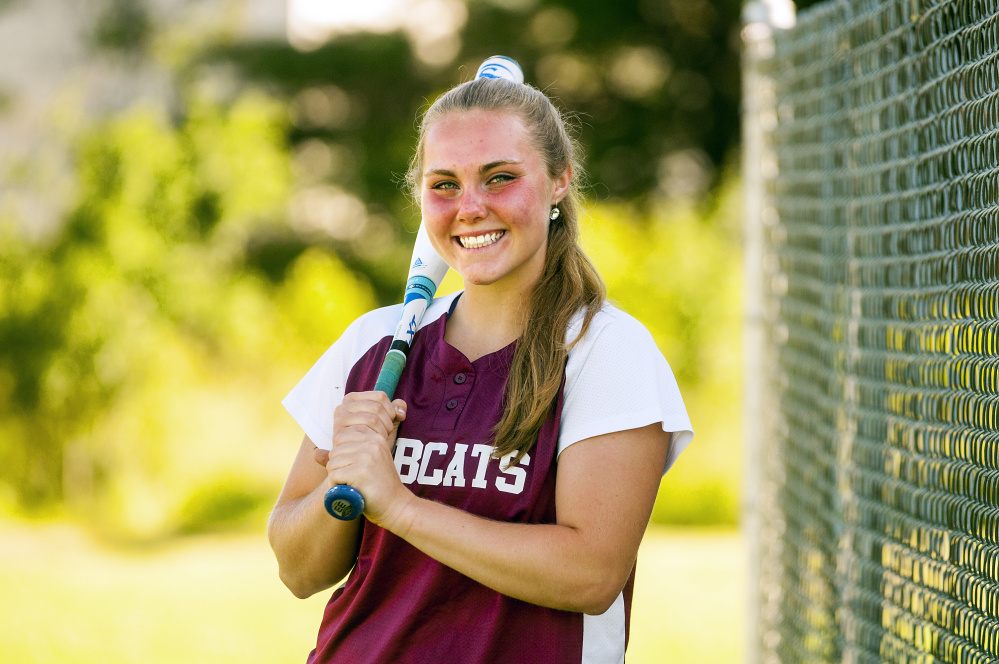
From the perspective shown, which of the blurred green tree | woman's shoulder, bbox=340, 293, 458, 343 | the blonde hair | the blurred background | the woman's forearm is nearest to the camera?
the woman's forearm

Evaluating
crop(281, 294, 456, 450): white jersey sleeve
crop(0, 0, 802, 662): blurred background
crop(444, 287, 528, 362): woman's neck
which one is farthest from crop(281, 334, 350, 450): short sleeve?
crop(0, 0, 802, 662): blurred background

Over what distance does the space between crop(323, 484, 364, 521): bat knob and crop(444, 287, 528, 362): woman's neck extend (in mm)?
407

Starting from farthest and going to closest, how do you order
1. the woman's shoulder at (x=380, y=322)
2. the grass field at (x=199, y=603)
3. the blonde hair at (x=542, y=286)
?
the grass field at (x=199, y=603) < the woman's shoulder at (x=380, y=322) < the blonde hair at (x=542, y=286)

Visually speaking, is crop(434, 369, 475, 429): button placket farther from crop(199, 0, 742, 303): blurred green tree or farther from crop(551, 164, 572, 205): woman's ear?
crop(199, 0, 742, 303): blurred green tree

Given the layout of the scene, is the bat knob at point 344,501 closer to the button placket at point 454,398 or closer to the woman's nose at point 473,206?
the button placket at point 454,398

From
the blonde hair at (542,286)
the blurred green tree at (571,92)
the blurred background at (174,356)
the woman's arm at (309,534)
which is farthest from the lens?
the blurred green tree at (571,92)

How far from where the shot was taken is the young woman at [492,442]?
6.20ft

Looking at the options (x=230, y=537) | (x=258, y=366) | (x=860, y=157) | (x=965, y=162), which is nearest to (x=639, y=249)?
(x=258, y=366)

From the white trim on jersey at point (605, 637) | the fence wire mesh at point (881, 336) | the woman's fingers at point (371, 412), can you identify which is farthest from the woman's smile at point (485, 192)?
the fence wire mesh at point (881, 336)

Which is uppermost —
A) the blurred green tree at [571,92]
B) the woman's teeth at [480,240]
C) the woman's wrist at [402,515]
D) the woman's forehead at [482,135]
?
the blurred green tree at [571,92]

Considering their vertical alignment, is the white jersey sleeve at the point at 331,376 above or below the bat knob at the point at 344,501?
above

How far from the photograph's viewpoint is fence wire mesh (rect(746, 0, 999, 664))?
2.22m

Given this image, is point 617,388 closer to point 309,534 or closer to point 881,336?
point 309,534

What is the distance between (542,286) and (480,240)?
0.55 feet
